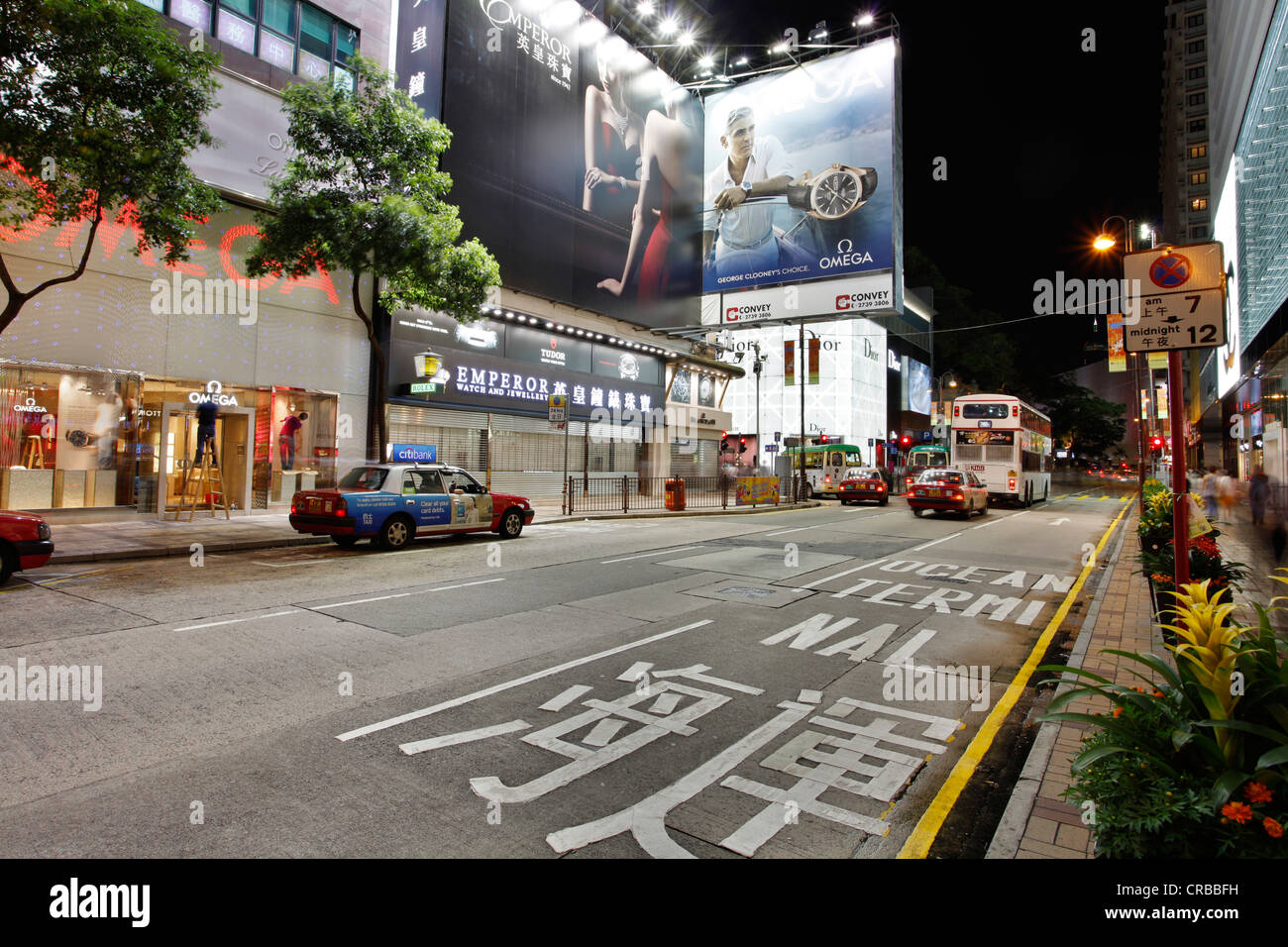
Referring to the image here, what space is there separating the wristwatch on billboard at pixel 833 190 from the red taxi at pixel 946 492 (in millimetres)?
10152

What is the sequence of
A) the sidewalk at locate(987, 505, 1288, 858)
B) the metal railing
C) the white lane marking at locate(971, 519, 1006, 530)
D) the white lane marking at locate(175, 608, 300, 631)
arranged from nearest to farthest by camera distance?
the sidewalk at locate(987, 505, 1288, 858) < the white lane marking at locate(175, 608, 300, 631) < the white lane marking at locate(971, 519, 1006, 530) < the metal railing

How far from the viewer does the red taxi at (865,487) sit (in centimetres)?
2969

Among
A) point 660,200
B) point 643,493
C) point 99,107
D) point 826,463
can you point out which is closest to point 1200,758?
point 99,107

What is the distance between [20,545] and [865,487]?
28129mm

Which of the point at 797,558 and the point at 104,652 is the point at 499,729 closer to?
the point at 104,652

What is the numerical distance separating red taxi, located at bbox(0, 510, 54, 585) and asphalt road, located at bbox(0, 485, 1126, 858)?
336 mm

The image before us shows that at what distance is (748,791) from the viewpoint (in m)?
3.57

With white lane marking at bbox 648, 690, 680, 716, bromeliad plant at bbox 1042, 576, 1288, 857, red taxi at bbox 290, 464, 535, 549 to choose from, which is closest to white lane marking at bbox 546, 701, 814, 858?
white lane marking at bbox 648, 690, 680, 716

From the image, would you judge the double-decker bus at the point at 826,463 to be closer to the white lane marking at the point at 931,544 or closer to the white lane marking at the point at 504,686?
the white lane marking at the point at 931,544

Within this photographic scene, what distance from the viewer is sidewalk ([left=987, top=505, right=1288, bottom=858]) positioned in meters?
2.98

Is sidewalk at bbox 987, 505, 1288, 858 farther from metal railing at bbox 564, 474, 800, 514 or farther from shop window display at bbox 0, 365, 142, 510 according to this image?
shop window display at bbox 0, 365, 142, 510

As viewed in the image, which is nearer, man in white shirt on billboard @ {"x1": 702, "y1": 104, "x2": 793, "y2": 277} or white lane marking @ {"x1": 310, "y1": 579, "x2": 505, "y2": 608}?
white lane marking @ {"x1": 310, "y1": 579, "x2": 505, "y2": 608}

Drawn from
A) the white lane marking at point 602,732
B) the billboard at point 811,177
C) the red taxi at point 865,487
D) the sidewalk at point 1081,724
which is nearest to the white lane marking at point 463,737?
the white lane marking at point 602,732

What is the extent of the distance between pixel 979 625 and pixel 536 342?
21.4 m
